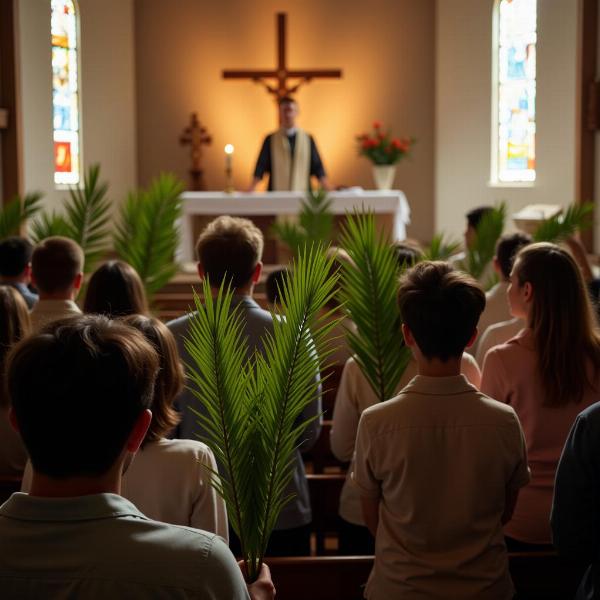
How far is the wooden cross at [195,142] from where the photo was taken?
44.2 feet

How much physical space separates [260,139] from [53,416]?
12.7 meters

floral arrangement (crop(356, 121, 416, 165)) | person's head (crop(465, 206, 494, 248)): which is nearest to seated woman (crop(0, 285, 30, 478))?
person's head (crop(465, 206, 494, 248))

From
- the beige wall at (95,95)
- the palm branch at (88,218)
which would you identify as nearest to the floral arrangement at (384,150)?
the beige wall at (95,95)

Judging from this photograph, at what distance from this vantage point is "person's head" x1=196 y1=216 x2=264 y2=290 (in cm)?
341

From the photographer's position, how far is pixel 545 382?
10.2ft

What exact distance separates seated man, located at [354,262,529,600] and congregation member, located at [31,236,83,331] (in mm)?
2132

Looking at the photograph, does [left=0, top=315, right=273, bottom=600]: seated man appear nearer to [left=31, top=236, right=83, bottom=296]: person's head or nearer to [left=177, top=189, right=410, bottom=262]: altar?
[left=31, top=236, right=83, bottom=296]: person's head

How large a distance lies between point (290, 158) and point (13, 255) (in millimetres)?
7044

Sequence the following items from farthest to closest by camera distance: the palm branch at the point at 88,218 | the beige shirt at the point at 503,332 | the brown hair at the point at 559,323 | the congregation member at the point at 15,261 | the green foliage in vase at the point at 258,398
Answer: the palm branch at the point at 88,218 → the congregation member at the point at 15,261 → the beige shirt at the point at 503,332 → the brown hair at the point at 559,323 → the green foliage in vase at the point at 258,398

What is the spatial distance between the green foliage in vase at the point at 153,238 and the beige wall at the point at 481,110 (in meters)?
6.05

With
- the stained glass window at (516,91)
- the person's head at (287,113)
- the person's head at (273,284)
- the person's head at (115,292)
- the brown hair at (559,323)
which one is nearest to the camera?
the brown hair at (559,323)

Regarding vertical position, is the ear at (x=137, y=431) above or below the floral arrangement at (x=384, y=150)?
below

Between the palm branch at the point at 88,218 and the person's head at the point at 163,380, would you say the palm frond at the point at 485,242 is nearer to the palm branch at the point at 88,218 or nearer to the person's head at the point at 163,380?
Result: the palm branch at the point at 88,218

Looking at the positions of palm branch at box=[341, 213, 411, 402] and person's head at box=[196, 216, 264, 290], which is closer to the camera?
person's head at box=[196, 216, 264, 290]
